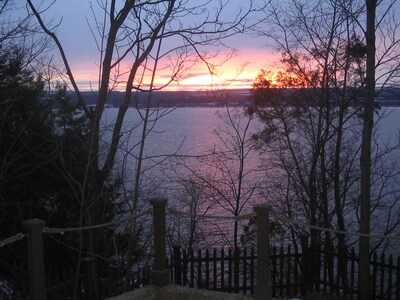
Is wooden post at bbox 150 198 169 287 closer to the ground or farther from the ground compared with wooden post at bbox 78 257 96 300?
farther from the ground

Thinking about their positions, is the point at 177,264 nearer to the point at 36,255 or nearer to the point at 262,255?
the point at 262,255

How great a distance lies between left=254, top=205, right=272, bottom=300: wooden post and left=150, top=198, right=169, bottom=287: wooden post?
104 centimetres

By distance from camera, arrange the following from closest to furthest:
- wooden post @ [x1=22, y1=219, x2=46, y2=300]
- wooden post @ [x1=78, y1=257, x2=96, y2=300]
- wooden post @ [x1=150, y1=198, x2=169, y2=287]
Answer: wooden post @ [x1=22, y1=219, x2=46, y2=300] → wooden post @ [x1=150, y1=198, x2=169, y2=287] → wooden post @ [x1=78, y1=257, x2=96, y2=300]

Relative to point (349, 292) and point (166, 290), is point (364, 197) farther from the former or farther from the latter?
point (166, 290)

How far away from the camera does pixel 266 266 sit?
15.7ft

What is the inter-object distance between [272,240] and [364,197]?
360 inches

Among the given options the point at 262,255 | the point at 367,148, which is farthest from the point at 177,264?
the point at 367,148

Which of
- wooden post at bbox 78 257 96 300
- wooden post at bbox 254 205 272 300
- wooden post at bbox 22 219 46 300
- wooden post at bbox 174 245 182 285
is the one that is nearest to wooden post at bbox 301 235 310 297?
wooden post at bbox 174 245 182 285

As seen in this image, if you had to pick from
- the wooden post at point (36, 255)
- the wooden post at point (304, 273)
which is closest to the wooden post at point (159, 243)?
the wooden post at point (36, 255)

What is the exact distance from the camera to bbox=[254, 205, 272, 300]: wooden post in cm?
462

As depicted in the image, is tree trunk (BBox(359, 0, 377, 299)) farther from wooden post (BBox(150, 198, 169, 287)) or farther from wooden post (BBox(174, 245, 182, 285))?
wooden post (BBox(150, 198, 169, 287))

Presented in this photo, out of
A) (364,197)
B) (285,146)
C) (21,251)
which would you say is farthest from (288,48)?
(21,251)

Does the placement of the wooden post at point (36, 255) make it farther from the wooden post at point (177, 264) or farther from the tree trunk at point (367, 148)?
the tree trunk at point (367, 148)

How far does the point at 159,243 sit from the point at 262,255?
1.14 meters
